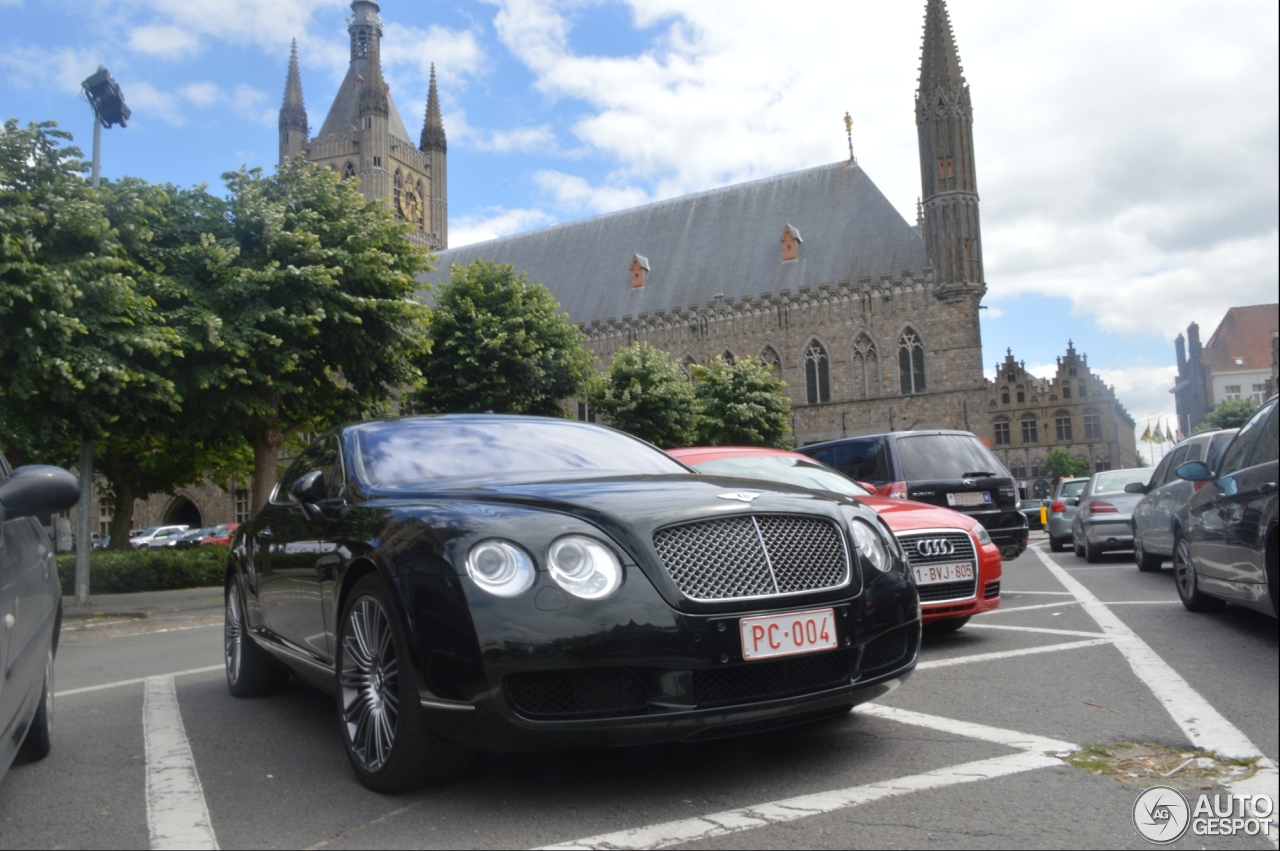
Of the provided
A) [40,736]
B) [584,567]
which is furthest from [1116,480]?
[40,736]

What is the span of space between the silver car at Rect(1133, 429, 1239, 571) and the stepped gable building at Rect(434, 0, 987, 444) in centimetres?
3853

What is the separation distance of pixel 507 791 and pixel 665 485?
122cm

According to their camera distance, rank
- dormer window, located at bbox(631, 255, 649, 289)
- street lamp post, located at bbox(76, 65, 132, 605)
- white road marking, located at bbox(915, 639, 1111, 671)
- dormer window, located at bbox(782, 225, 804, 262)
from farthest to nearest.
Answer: dormer window, located at bbox(631, 255, 649, 289) → dormer window, located at bbox(782, 225, 804, 262) → street lamp post, located at bbox(76, 65, 132, 605) → white road marking, located at bbox(915, 639, 1111, 671)

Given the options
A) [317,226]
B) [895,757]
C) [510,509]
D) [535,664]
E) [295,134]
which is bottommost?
[895,757]

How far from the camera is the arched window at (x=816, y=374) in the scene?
2092 inches

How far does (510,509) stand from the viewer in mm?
3279

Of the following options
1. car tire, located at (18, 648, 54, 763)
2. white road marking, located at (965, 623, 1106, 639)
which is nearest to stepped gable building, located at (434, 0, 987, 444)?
white road marking, located at (965, 623, 1106, 639)

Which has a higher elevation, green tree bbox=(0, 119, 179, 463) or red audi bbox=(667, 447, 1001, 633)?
green tree bbox=(0, 119, 179, 463)

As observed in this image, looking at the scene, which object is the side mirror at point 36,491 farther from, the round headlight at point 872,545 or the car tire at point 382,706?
the round headlight at point 872,545

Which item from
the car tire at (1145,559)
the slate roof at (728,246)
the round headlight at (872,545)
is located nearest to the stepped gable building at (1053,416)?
the slate roof at (728,246)

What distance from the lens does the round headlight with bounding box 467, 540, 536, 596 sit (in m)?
3.05

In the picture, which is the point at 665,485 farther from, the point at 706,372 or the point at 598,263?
the point at 598,263

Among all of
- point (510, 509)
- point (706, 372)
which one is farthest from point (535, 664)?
point (706, 372)
